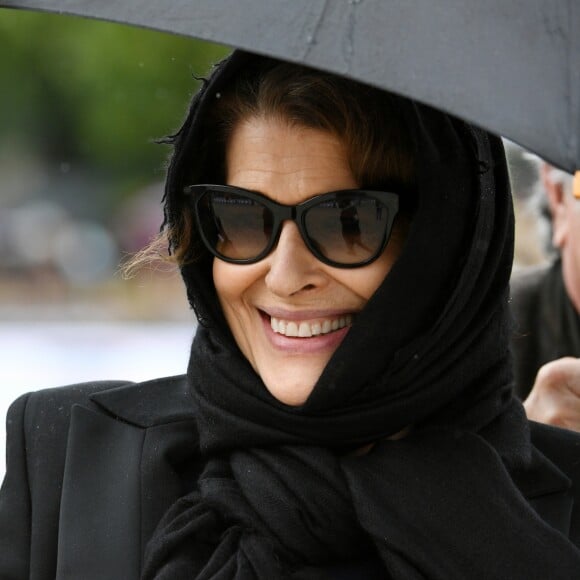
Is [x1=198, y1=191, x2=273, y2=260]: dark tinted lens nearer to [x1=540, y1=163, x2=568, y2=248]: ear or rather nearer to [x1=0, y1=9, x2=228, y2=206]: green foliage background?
[x1=540, y1=163, x2=568, y2=248]: ear

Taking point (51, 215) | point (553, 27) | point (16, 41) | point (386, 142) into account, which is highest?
point (16, 41)

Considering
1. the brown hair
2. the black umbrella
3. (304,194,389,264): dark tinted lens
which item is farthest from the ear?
Answer: the black umbrella

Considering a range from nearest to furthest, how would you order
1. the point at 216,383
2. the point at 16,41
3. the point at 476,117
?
the point at 476,117
the point at 216,383
the point at 16,41

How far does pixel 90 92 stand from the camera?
22734 mm

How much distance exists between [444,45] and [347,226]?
2.14ft

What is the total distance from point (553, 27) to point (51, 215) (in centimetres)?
2163

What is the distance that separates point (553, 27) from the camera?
5.80ft

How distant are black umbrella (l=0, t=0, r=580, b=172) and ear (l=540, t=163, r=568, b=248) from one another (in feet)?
7.86

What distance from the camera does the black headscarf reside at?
2.31m

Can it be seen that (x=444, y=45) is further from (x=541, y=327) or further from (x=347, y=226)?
(x=541, y=327)

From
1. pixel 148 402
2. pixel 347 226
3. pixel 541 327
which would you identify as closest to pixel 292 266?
pixel 347 226

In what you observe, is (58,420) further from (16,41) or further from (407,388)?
(16,41)

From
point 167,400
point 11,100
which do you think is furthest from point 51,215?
point 167,400

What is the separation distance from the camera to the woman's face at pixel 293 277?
2348mm
